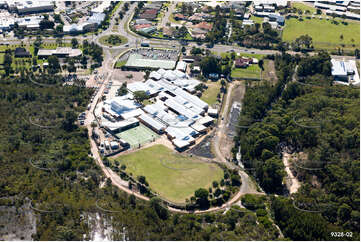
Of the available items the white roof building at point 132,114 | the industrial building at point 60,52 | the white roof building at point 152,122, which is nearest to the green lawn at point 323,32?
the white roof building at point 132,114

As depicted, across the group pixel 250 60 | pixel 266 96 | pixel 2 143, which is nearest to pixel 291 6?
pixel 250 60

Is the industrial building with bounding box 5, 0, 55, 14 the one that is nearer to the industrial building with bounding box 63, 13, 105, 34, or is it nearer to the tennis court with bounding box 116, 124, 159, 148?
the industrial building with bounding box 63, 13, 105, 34

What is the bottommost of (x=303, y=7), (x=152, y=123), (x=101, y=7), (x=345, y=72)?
(x=152, y=123)

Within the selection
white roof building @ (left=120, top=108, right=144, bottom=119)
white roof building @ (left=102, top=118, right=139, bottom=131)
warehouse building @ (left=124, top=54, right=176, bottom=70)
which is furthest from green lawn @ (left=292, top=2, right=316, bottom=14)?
white roof building @ (left=102, top=118, right=139, bottom=131)

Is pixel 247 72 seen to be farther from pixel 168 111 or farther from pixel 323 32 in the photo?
pixel 323 32

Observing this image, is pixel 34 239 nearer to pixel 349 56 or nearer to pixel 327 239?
pixel 327 239

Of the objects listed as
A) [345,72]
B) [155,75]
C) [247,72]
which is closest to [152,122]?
[155,75]
